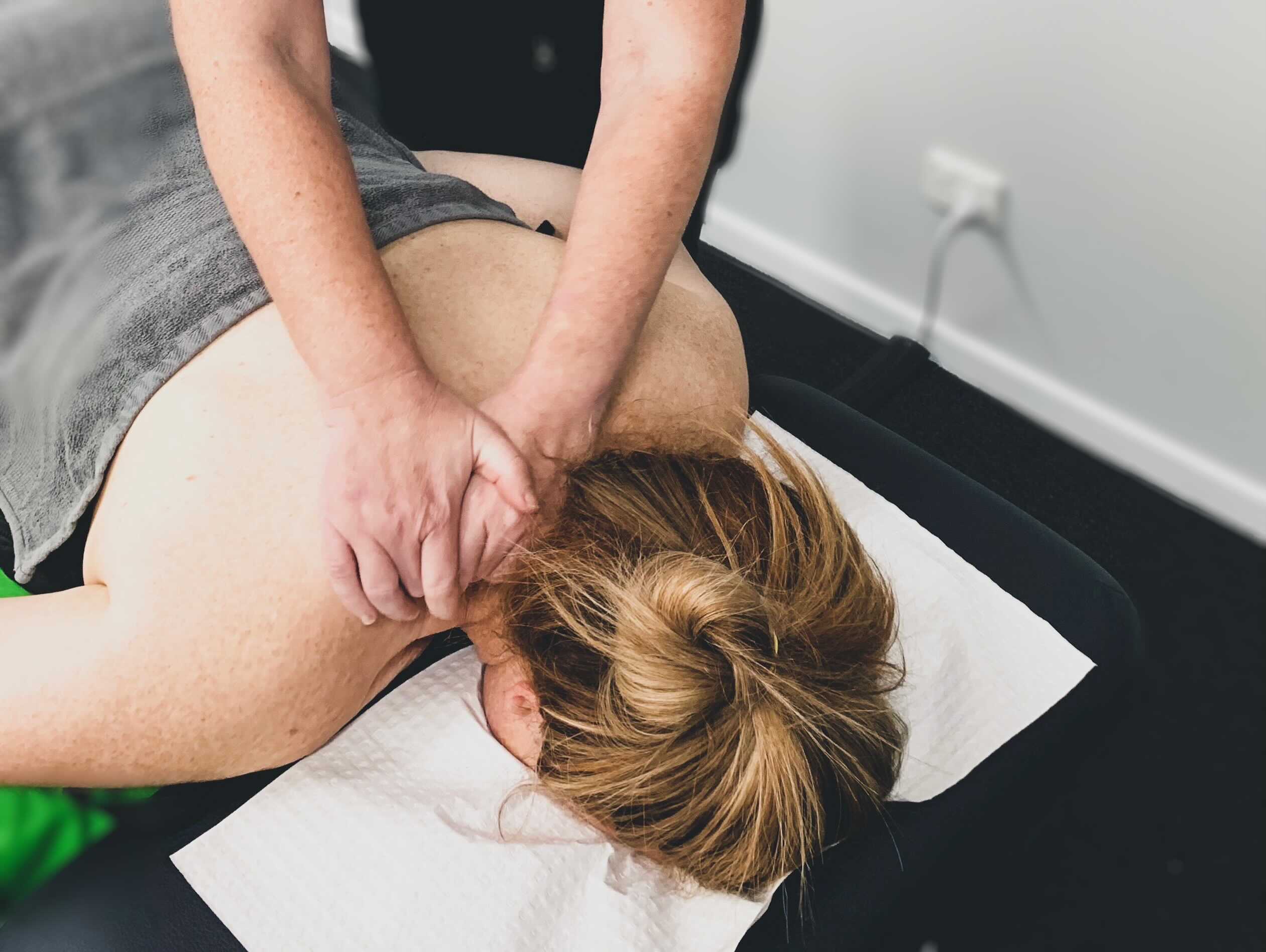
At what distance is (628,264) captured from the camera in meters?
0.85

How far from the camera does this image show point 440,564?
31.0 inches

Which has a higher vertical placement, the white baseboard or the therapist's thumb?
the therapist's thumb

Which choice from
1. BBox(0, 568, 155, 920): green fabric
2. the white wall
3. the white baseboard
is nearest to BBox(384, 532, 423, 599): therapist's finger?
BBox(0, 568, 155, 920): green fabric

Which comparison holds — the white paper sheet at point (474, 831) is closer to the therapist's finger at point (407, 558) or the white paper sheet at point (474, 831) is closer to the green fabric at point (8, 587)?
the therapist's finger at point (407, 558)

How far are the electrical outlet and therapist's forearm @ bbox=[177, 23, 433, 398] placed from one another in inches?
49.6

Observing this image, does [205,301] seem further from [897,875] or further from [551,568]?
[897,875]

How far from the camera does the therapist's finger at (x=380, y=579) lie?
73cm

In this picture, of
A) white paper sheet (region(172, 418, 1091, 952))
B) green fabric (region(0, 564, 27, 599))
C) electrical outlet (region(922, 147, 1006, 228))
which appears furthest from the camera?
electrical outlet (region(922, 147, 1006, 228))

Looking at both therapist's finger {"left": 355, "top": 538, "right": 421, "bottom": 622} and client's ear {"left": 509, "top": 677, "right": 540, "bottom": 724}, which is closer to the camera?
therapist's finger {"left": 355, "top": 538, "right": 421, "bottom": 622}

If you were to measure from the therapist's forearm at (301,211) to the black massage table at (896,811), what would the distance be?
1.21ft

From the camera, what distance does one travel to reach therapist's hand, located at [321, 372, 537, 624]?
740 mm

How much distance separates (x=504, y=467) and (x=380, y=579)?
5.0 inches

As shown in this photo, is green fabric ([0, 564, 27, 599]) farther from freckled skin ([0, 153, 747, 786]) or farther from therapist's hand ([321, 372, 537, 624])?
therapist's hand ([321, 372, 537, 624])

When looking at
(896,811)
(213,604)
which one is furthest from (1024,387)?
(213,604)
